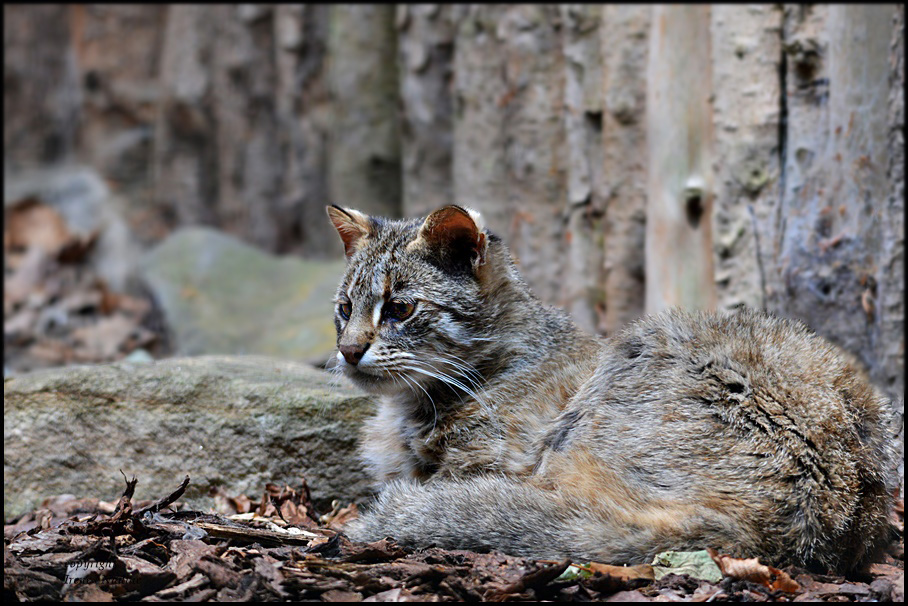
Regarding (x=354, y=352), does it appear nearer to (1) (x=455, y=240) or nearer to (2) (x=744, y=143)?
(1) (x=455, y=240)

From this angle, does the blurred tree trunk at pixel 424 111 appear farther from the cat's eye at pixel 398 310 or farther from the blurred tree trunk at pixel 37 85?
the blurred tree trunk at pixel 37 85

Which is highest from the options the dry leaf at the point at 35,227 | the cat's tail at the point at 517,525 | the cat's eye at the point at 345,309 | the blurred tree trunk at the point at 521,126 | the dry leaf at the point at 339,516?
the blurred tree trunk at the point at 521,126

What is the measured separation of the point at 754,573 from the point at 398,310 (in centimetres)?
215

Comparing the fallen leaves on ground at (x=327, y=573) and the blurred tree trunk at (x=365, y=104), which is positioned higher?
the blurred tree trunk at (x=365, y=104)

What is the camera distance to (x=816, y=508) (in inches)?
150

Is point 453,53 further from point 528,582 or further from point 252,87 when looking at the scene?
point 528,582

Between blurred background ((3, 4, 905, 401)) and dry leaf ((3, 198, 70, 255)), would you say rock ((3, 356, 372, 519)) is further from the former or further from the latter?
dry leaf ((3, 198, 70, 255))

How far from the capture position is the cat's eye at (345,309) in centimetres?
498

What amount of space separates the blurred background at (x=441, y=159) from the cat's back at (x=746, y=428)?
207 centimetres

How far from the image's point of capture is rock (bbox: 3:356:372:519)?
205 inches

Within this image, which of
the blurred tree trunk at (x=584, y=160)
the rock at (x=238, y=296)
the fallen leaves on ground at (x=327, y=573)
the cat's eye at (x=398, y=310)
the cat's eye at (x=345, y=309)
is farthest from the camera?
the rock at (x=238, y=296)

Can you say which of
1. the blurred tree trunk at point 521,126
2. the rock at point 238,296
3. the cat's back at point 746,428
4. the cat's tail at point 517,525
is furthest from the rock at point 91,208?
the cat's back at point 746,428

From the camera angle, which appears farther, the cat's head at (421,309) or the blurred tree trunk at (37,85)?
the blurred tree trunk at (37,85)

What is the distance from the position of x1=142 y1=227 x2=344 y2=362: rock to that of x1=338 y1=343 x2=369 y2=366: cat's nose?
417 centimetres
